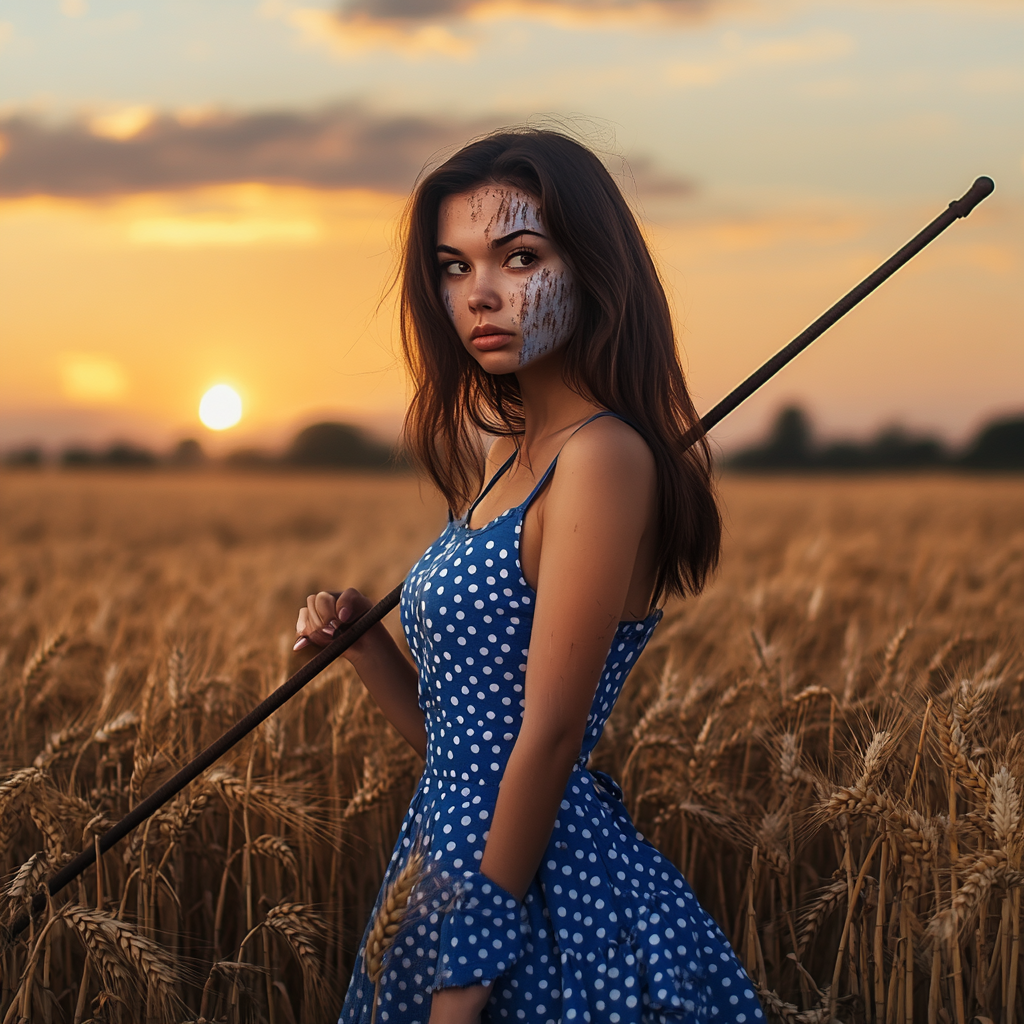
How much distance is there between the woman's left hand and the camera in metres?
1.42

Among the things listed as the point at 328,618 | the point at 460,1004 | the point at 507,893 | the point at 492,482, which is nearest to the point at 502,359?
the point at 492,482

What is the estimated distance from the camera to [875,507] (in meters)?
14.3

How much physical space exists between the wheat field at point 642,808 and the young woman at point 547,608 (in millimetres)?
439

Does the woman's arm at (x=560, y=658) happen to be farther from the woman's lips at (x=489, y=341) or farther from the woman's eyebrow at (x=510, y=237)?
the woman's eyebrow at (x=510, y=237)

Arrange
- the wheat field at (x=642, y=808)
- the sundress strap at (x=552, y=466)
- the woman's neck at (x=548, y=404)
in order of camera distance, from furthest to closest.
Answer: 1. the wheat field at (x=642, y=808)
2. the woman's neck at (x=548, y=404)
3. the sundress strap at (x=552, y=466)

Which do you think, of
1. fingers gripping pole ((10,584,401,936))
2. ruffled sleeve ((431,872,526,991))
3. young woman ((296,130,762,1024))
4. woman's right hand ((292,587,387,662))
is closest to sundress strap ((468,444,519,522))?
young woman ((296,130,762,1024))

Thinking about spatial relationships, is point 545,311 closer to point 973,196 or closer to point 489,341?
point 489,341

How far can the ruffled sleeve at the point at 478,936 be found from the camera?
142 cm

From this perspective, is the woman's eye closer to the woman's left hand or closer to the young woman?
the young woman

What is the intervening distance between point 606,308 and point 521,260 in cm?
16

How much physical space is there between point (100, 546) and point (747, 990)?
23.7 ft

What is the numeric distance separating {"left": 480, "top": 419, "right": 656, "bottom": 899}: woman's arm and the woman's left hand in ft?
0.47

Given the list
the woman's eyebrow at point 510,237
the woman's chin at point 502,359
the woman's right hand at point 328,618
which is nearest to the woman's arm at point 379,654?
the woman's right hand at point 328,618

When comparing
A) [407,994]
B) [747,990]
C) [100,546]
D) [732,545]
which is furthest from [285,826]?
[732,545]
